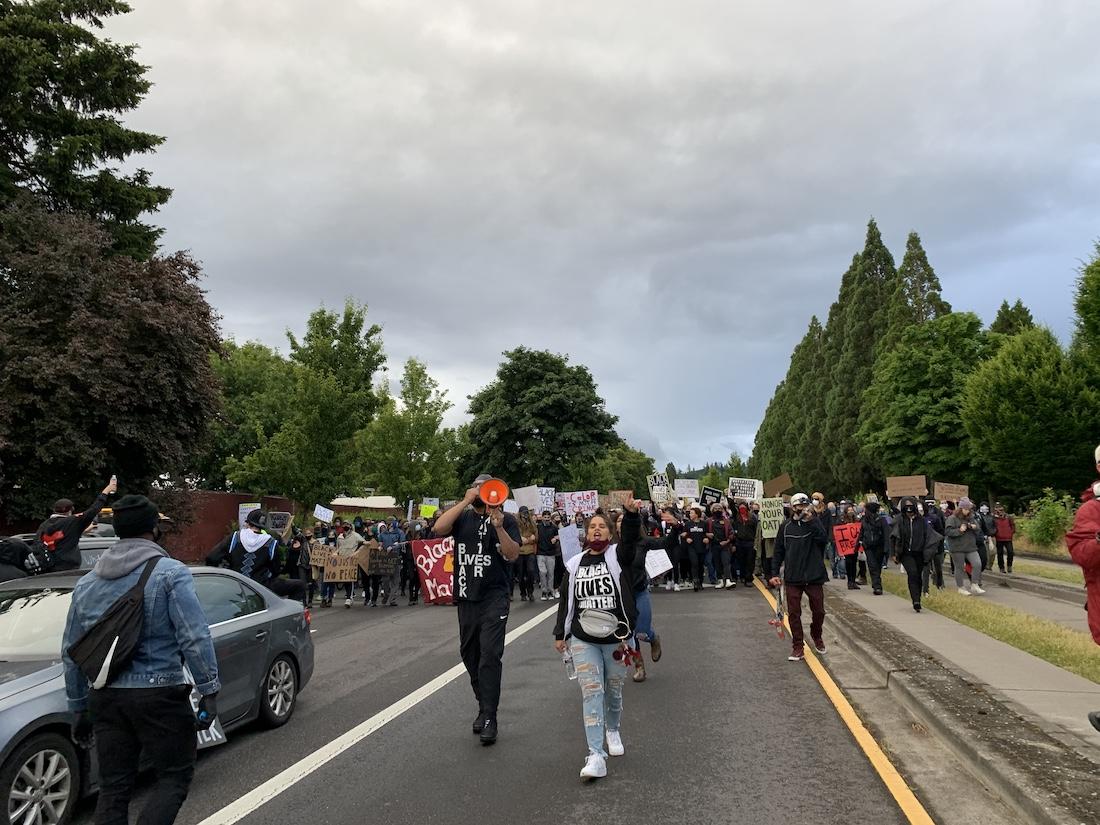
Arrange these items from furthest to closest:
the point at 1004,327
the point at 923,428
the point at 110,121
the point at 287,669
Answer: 1. the point at 1004,327
2. the point at 923,428
3. the point at 110,121
4. the point at 287,669

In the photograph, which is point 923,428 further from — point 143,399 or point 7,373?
point 7,373

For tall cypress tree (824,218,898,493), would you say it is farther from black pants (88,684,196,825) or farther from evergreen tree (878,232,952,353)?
black pants (88,684,196,825)

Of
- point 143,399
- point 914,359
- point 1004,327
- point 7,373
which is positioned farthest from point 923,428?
point 7,373

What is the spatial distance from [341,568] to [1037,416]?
91.9ft

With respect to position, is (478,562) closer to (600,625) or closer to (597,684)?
(600,625)

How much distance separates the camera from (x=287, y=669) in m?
7.08

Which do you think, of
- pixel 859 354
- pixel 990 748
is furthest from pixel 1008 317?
pixel 990 748

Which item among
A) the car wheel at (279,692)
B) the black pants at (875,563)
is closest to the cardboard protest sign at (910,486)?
the black pants at (875,563)

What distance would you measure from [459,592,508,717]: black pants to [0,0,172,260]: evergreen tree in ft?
67.1

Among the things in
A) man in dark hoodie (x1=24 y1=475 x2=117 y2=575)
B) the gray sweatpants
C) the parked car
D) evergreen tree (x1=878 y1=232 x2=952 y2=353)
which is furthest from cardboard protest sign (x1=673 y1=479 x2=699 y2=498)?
evergreen tree (x1=878 y1=232 x2=952 y2=353)

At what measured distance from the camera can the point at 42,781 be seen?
4461 millimetres

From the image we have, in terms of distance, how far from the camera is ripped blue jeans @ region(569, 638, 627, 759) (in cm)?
529

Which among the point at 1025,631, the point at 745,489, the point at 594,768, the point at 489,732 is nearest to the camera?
the point at 594,768

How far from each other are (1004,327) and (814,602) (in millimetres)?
62060
